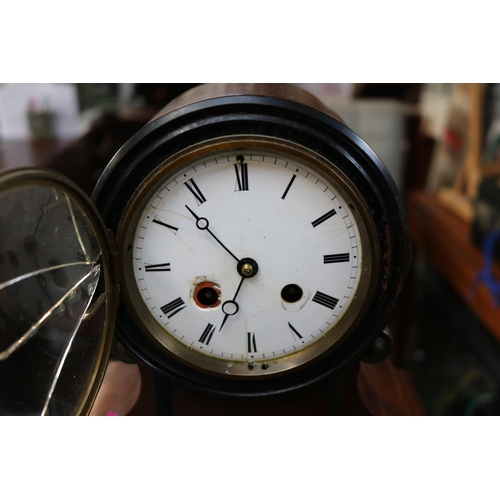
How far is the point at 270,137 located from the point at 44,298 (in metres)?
0.50

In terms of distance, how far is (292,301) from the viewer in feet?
3.51

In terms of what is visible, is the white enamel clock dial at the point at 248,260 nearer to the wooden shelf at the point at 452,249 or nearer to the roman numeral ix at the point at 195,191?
the roman numeral ix at the point at 195,191

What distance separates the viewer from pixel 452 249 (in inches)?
104

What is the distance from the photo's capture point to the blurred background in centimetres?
239

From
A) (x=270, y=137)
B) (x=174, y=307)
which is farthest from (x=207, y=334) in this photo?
(x=270, y=137)

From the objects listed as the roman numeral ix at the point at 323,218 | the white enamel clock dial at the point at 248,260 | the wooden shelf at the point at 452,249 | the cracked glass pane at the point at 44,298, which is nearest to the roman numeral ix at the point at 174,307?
the white enamel clock dial at the point at 248,260

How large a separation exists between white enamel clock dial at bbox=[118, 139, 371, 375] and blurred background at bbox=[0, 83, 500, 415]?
1.26 metres

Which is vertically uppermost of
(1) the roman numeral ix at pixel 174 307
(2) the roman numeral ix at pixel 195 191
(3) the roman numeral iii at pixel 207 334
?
(2) the roman numeral ix at pixel 195 191

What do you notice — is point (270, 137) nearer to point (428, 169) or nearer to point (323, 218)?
point (323, 218)

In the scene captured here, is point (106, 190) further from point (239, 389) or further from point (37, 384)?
point (239, 389)

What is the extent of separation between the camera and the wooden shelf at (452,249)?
7.56ft

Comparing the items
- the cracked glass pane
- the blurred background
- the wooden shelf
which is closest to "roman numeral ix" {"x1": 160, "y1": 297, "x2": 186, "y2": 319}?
the cracked glass pane

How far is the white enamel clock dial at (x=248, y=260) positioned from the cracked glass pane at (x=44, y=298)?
0.11 meters

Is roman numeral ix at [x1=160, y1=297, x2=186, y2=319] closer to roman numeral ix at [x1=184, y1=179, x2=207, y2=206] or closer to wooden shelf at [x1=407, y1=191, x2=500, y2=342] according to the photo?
roman numeral ix at [x1=184, y1=179, x2=207, y2=206]
